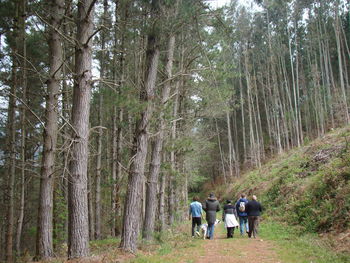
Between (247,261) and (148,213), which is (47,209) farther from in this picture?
(247,261)

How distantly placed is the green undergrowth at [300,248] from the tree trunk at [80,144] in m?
4.13

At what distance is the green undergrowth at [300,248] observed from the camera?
17.9ft

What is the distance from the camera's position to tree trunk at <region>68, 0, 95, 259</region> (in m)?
5.05

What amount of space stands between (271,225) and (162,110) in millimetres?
6531

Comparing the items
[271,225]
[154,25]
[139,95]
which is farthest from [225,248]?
[154,25]

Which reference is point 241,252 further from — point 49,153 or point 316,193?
point 49,153

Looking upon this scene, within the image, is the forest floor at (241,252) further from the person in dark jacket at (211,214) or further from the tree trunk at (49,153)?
the person in dark jacket at (211,214)

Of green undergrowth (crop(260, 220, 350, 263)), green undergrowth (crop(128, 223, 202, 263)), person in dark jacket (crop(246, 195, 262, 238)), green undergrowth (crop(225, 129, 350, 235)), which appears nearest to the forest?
green undergrowth (crop(128, 223, 202, 263))

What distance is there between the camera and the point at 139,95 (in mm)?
7273

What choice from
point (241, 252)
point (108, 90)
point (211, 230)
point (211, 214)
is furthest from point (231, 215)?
point (108, 90)

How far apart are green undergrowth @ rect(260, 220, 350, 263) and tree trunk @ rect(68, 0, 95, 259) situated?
4129 millimetres

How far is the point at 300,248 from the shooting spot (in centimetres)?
662

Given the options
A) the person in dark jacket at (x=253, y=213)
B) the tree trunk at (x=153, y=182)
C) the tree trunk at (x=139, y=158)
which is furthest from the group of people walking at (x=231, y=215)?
the tree trunk at (x=139, y=158)

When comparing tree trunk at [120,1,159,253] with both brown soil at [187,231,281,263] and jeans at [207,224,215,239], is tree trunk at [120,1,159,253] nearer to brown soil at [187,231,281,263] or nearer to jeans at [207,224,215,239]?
brown soil at [187,231,281,263]
